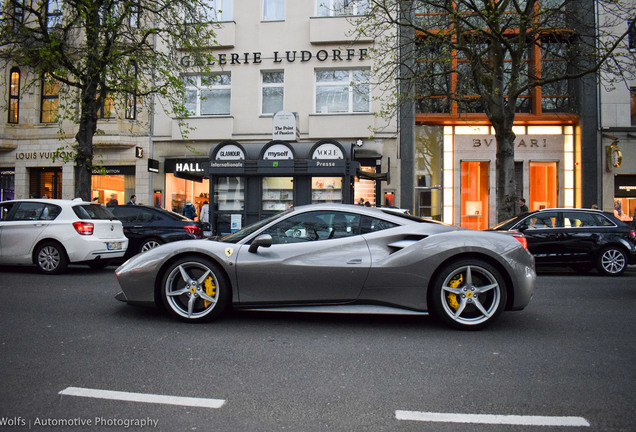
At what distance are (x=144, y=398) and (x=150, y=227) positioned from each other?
31.1 feet

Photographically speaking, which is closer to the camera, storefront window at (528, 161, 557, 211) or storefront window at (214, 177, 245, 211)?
storefront window at (214, 177, 245, 211)

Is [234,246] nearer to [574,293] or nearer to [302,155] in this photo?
[574,293]

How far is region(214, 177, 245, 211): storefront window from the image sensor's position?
14.7 metres

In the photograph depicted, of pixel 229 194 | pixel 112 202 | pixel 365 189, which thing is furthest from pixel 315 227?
pixel 365 189

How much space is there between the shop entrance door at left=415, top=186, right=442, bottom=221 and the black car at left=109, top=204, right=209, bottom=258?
10.7 m

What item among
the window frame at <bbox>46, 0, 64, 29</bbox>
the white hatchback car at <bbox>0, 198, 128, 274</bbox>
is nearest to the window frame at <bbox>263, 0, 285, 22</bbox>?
the window frame at <bbox>46, 0, 64, 29</bbox>

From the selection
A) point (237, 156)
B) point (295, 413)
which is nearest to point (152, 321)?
point (295, 413)

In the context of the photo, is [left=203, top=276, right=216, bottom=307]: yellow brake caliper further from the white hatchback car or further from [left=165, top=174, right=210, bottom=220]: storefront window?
[left=165, top=174, right=210, bottom=220]: storefront window

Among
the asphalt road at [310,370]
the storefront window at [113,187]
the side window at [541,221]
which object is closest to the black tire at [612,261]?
the side window at [541,221]

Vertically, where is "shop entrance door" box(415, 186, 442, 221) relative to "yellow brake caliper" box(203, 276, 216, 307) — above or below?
above

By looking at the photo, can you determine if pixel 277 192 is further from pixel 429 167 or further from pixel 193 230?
pixel 429 167

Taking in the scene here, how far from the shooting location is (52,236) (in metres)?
9.01

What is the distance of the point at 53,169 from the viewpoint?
20891 mm

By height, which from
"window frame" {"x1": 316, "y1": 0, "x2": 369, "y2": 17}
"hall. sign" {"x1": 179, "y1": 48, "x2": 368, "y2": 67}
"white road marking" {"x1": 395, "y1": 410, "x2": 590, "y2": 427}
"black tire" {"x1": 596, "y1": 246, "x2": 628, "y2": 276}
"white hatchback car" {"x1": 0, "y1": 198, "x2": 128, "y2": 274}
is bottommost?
"white road marking" {"x1": 395, "y1": 410, "x2": 590, "y2": 427}
